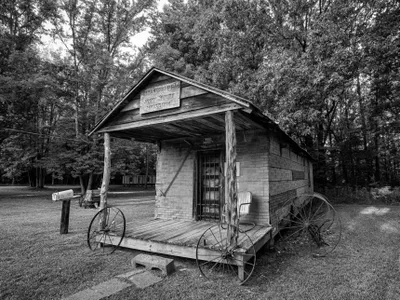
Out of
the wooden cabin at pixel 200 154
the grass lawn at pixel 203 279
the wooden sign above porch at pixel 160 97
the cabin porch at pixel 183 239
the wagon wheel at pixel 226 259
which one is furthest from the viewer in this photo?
the wooden sign above porch at pixel 160 97

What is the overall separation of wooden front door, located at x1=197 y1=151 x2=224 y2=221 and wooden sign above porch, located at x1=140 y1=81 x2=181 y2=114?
234 centimetres

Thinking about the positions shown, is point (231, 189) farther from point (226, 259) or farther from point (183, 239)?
point (183, 239)

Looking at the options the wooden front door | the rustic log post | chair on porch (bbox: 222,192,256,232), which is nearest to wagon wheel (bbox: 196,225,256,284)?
chair on porch (bbox: 222,192,256,232)

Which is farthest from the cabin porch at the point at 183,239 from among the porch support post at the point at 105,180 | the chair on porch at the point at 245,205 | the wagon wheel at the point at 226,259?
the porch support post at the point at 105,180

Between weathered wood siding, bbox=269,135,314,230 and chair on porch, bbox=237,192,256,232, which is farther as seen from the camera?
weathered wood siding, bbox=269,135,314,230

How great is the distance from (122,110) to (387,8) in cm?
1310

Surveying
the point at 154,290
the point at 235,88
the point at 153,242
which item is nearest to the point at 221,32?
the point at 235,88

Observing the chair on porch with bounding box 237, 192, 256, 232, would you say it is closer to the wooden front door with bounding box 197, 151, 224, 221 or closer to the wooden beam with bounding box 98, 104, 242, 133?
the wooden front door with bounding box 197, 151, 224, 221

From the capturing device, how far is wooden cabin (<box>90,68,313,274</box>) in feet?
14.2

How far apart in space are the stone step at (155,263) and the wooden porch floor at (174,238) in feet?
1.03

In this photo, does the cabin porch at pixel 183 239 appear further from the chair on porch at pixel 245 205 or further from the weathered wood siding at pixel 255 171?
the weathered wood siding at pixel 255 171

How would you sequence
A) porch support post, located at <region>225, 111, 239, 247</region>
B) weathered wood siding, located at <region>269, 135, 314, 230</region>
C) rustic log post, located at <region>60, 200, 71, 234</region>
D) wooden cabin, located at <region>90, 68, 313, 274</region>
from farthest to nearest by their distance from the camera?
rustic log post, located at <region>60, 200, 71, 234</region>
weathered wood siding, located at <region>269, 135, 314, 230</region>
wooden cabin, located at <region>90, 68, 313, 274</region>
porch support post, located at <region>225, 111, 239, 247</region>

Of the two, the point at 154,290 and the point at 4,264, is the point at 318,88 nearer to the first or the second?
the point at 154,290

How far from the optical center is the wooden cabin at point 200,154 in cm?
434
